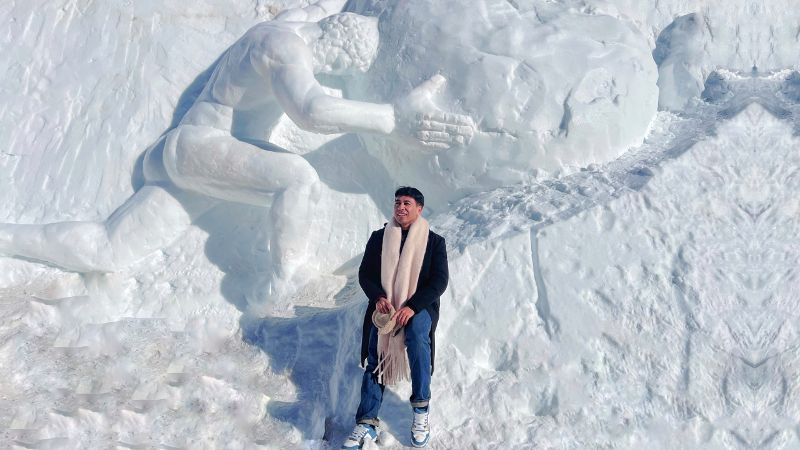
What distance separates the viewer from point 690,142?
140 inches

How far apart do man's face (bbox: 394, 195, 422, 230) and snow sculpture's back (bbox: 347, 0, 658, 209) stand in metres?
1.05

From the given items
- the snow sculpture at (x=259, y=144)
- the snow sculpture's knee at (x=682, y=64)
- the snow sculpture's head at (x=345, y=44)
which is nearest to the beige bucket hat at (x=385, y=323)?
the snow sculpture at (x=259, y=144)

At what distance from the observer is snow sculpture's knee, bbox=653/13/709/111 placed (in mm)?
4238

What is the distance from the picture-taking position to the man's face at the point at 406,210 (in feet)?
8.80

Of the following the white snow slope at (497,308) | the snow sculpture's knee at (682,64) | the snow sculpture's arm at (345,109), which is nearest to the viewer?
the white snow slope at (497,308)

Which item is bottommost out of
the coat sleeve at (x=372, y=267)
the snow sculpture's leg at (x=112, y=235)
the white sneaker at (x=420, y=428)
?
the white sneaker at (x=420, y=428)

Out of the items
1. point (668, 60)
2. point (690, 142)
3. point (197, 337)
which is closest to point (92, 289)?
point (197, 337)

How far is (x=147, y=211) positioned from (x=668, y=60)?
3.32m

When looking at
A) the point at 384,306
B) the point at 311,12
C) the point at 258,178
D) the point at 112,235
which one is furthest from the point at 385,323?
the point at 311,12

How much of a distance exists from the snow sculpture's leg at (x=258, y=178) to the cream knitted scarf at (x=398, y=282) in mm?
1048

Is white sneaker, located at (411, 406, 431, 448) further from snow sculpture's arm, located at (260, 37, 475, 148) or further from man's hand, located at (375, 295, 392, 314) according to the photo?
snow sculpture's arm, located at (260, 37, 475, 148)

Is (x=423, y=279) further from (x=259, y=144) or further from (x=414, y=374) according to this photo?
(x=259, y=144)

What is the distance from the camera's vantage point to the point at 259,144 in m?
3.81

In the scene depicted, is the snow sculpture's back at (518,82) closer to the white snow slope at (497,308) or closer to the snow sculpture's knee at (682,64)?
the white snow slope at (497,308)
